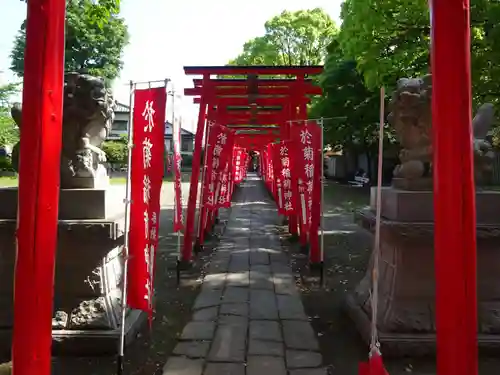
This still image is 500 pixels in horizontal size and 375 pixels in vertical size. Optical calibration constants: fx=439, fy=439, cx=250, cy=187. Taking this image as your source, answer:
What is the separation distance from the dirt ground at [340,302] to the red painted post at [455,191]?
6.97 ft

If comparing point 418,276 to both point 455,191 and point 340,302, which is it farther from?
point 455,191

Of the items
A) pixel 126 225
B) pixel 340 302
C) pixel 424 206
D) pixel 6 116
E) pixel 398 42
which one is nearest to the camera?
pixel 126 225

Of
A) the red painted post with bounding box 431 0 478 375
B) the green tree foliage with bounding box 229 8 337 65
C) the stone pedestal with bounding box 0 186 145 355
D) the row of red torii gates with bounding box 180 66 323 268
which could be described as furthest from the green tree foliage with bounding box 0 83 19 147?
the red painted post with bounding box 431 0 478 375

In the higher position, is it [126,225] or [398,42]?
[398,42]

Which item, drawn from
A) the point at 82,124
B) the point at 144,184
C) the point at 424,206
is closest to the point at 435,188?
the point at 424,206

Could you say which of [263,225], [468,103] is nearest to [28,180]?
[468,103]

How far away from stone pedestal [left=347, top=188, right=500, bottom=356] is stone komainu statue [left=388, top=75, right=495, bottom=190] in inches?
8.6

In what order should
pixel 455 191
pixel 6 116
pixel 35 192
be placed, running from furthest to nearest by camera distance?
pixel 6 116, pixel 35 192, pixel 455 191

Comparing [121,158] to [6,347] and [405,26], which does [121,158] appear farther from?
[6,347]

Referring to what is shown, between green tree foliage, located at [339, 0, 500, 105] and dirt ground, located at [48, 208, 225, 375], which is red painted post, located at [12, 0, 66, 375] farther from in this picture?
green tree foliage, located at [339, 0, 500, 105]

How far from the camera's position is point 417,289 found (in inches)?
169

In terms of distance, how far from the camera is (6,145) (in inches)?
1198

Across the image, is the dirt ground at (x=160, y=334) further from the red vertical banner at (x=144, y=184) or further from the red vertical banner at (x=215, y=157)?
the red vertical banner at (x=215, y=157)

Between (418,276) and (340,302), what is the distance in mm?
1924
